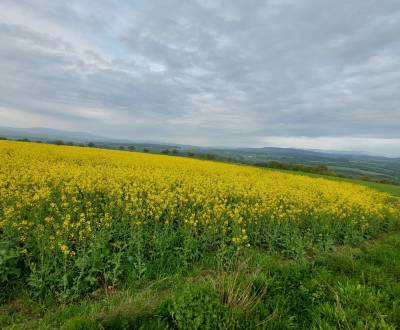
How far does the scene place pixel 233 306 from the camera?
4055 mm

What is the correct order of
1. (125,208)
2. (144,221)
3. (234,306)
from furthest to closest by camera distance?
(125,208), (144,221), (234,306)

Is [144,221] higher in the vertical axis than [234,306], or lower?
higher

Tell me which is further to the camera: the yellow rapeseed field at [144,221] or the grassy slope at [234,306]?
the yellow rapeseed field at [144,221]

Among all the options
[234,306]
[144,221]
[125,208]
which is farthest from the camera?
[125,208]

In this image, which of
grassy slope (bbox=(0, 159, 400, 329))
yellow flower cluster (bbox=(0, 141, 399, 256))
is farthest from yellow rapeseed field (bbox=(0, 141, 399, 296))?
grassy slope (bbox=(0, 159, 400, 329))

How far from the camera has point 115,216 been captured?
24.5ft

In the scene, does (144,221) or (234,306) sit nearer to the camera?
(234,306)

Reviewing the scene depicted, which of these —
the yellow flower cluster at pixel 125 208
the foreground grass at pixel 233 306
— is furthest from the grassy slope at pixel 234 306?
the yellow flower cluster at pixel 125 208

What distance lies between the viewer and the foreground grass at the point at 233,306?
12.4 ft

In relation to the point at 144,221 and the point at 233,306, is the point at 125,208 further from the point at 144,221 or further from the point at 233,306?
the point at 233,306

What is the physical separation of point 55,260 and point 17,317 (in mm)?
1045

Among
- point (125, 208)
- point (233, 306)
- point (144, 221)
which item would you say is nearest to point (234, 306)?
point (233, 306)

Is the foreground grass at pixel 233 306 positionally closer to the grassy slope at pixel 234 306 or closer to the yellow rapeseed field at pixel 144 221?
the grassy slope at pixel 234 306

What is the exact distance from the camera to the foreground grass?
3773 millimetres
